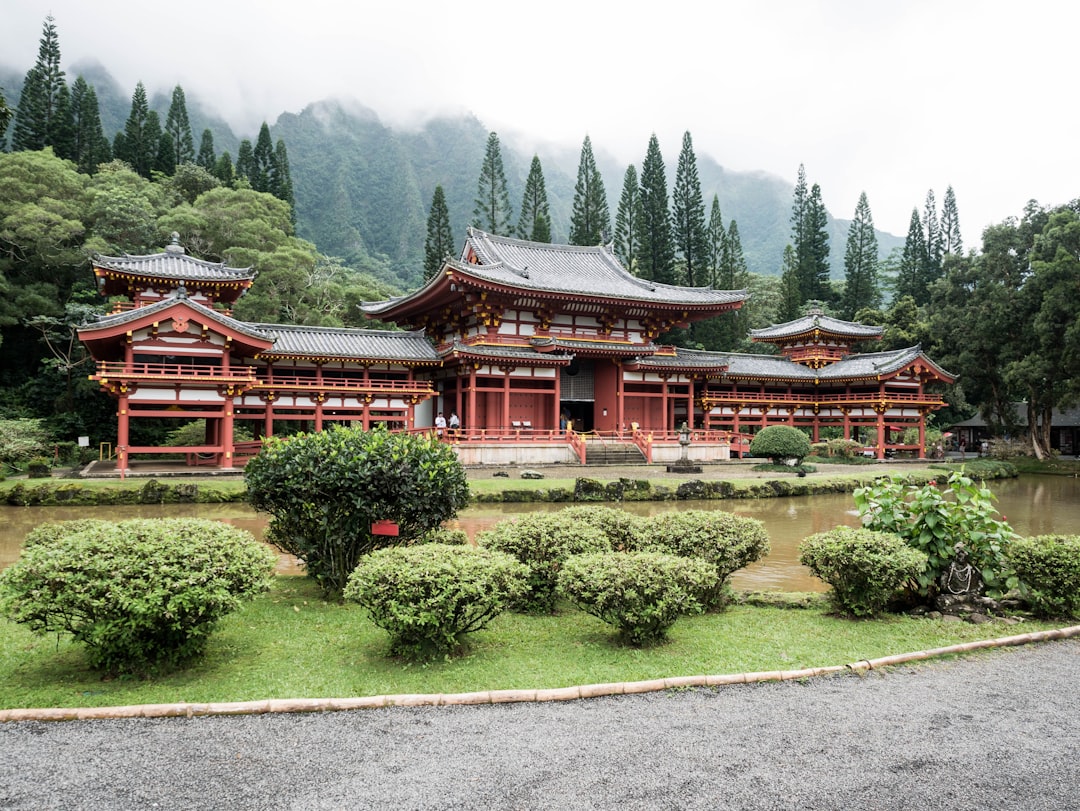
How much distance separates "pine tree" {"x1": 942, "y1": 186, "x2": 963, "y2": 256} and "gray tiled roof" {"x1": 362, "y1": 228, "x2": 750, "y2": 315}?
38.6 m

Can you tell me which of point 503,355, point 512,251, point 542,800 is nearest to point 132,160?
point 512,251

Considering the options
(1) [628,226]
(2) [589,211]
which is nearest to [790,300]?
(1) [628,226]

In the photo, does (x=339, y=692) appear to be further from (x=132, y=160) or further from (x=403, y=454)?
(x=132, y=160)

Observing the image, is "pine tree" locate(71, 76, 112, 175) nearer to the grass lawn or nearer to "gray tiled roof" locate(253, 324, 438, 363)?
"gray tiled roof" locate(253, 324, 438, 363)

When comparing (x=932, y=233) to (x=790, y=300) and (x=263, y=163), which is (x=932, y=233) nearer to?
(x=790, y=300)

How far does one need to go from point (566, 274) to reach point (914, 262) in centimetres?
3935

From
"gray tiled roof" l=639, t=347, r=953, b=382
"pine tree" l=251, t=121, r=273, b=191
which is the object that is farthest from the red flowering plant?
"pine tree" l=251, t=121, r=273, b=191

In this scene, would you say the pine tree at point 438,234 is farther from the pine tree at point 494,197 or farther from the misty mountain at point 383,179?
the misty mountain at point 383,179

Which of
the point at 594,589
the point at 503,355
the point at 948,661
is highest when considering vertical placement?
the point at 503,355

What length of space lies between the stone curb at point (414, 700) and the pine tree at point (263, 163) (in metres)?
54.6

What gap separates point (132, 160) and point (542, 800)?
190ft

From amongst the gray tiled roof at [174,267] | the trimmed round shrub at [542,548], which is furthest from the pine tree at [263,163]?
the trimmed round shrub at [542,548]

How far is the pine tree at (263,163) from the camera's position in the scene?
52031mm

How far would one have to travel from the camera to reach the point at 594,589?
5.56m
